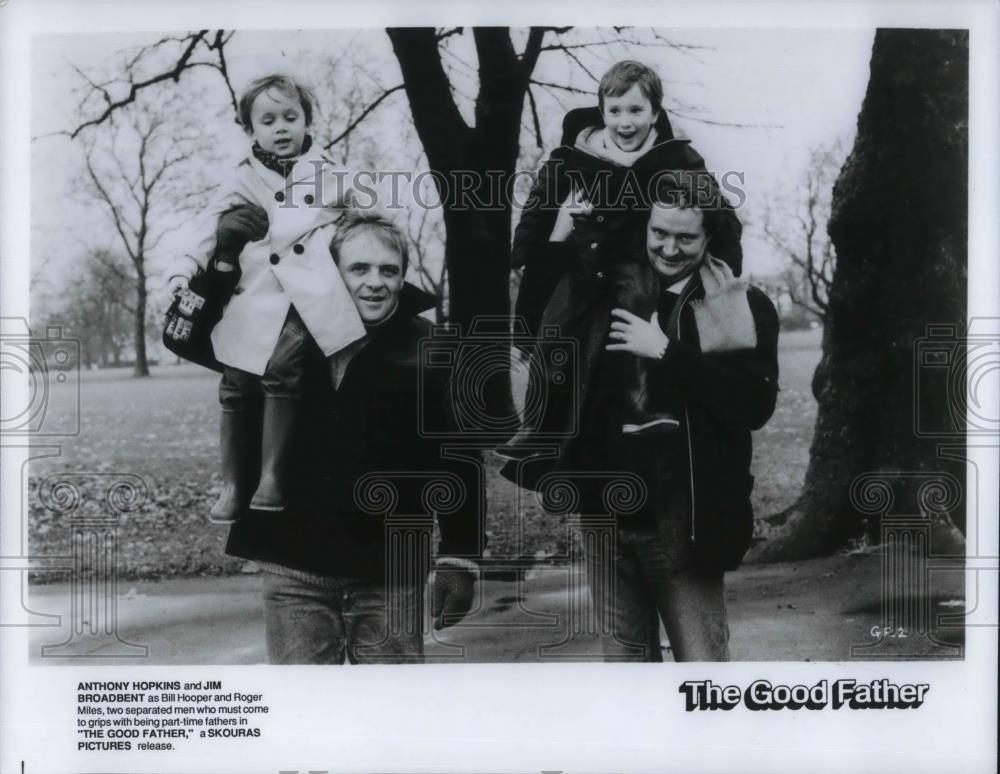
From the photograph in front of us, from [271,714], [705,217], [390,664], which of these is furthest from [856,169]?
[271,714]

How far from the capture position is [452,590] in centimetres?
580

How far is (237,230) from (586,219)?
1695mm

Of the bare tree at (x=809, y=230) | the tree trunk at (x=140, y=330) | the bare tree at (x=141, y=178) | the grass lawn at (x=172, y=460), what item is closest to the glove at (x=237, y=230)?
the bare tree at (x=141, y=178)

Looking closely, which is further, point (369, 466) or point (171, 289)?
point (171, 289)

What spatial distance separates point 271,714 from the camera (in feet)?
18.9

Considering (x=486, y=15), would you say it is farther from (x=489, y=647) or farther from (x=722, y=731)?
(x=722, y=731)

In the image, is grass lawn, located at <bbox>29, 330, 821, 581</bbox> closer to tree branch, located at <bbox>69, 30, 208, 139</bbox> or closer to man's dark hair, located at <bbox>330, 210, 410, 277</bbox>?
man's dark hair, located at <bbox>330, 210, 410, 277</bbox>

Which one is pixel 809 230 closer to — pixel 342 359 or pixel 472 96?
pixel 472 96

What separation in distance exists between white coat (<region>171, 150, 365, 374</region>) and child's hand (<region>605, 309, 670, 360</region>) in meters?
1.23

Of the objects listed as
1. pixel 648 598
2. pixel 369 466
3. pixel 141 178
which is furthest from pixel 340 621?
pixel 141 178

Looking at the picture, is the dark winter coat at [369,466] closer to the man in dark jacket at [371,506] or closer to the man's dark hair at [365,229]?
the man in dark jacket at [371,506]

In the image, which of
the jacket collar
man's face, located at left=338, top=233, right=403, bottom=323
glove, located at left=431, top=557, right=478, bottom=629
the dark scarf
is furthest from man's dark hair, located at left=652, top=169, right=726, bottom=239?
glove, located at left=431, top=557, right=478, bottom=629

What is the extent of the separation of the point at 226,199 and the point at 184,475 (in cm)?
137

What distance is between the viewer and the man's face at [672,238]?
5.79 meters
